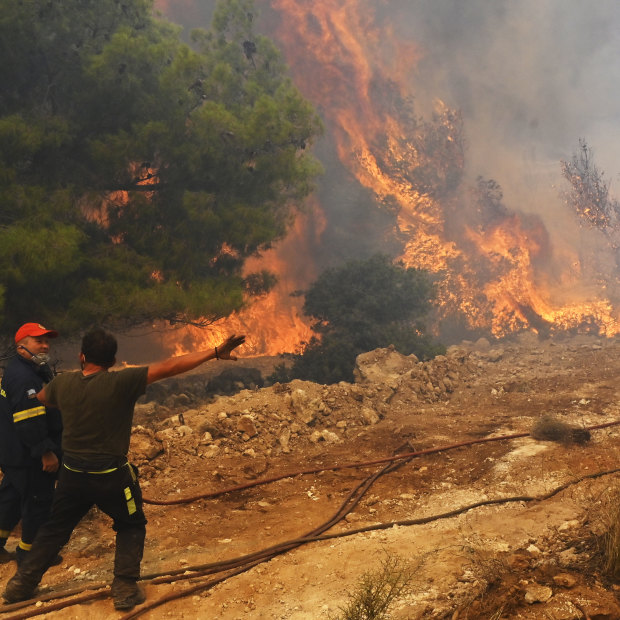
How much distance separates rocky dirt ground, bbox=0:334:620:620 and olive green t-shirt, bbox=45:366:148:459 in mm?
1041

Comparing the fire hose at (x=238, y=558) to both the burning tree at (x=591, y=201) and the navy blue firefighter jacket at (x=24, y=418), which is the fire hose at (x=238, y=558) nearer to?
the navy blue firefighter jacket at (x=24, y=418)

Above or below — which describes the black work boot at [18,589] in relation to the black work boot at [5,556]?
above

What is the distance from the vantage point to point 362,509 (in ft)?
17.5

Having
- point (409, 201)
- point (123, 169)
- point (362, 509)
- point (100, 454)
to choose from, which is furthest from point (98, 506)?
point (409, 201)

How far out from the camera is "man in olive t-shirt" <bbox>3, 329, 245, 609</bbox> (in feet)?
11.0

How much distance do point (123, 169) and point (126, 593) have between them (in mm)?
10448

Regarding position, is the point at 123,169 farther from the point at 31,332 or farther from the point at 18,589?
the point at 18,589

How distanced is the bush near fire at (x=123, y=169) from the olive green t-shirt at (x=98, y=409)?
246 inches

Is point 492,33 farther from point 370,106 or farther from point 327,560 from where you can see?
point 327,560

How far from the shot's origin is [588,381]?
37.9ft

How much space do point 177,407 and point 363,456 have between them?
5.09m

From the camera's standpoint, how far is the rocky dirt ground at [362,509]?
3357 millimetres

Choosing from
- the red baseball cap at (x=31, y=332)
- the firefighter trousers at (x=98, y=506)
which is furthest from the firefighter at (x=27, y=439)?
the firefighter trousers at (x=98, y=506)

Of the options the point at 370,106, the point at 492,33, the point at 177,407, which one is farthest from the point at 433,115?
the point at 177,407
